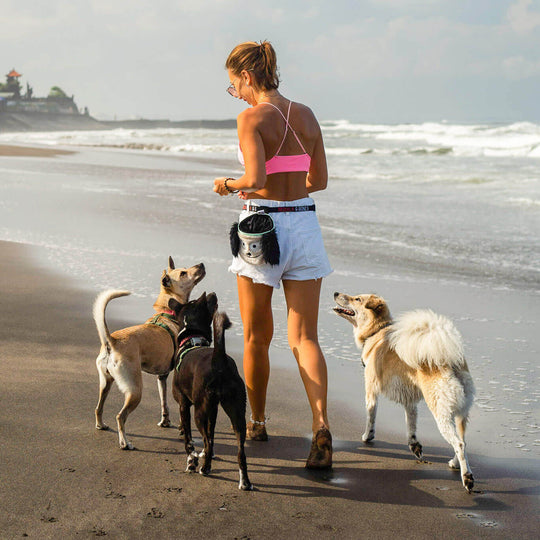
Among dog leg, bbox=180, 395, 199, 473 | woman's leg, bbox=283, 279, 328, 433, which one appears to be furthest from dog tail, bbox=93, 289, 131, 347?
woman's leg, bbox=283, 279, 328, 433

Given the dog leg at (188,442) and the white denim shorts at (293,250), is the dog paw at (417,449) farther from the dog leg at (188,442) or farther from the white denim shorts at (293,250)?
the dog leg at (188,442)

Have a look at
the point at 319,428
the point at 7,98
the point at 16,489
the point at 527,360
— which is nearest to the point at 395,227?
the point at 527,360

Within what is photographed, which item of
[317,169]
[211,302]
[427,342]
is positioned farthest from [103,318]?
[427,342]

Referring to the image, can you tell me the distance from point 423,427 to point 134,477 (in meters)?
1.78

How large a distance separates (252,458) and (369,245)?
6648 millimetres

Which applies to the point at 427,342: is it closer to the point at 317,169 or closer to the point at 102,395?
the point at 317,169

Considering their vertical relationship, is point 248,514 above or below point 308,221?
below

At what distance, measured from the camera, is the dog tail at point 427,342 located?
11.5 feet

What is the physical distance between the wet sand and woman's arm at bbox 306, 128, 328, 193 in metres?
1.39

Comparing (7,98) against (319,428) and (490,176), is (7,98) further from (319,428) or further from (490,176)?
(319,428)

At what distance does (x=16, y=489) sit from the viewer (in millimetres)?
3088

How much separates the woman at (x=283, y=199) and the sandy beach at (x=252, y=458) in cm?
39

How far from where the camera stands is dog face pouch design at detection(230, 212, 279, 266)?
3482mm

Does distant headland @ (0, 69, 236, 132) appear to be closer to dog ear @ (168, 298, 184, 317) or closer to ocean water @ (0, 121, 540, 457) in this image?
ocean water @ (0, 121, 540, 457)
